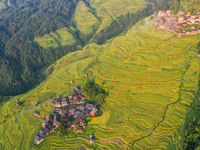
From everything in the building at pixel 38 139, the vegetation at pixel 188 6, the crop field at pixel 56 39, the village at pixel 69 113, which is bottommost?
the building at pixel 38 139

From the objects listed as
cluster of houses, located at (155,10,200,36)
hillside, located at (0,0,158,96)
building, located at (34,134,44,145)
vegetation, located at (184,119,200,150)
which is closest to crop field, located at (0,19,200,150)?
building, located at (34,134,44,145)

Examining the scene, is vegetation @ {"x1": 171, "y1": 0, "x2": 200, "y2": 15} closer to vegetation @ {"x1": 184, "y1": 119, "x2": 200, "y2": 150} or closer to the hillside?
the hillside

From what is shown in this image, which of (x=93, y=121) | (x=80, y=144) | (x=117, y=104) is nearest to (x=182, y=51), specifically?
(x=117, y=104)

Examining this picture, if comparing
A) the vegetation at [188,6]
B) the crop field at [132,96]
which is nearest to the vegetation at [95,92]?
the crop field at [132,96]

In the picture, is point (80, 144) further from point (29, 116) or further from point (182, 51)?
point (182, 51)

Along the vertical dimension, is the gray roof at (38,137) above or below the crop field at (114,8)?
below

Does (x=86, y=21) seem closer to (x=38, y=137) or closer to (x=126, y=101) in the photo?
(x=126, y=101)

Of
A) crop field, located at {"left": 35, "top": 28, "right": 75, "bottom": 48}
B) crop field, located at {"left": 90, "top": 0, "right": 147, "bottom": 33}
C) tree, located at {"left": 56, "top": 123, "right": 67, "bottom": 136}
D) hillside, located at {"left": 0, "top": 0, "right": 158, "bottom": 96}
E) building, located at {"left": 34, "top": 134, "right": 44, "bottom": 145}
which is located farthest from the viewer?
crop field, located at {"left": 90, "top": 0, "right": 147, "bottom": 33}

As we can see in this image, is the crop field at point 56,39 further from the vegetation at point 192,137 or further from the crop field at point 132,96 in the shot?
the vegetation at point 192,137
